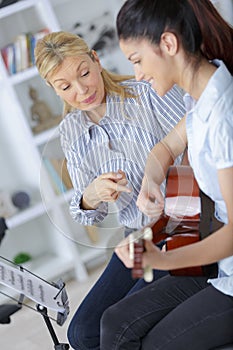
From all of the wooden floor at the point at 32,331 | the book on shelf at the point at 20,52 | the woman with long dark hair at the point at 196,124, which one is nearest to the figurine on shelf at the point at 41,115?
the book on shelf at the point at 20,52

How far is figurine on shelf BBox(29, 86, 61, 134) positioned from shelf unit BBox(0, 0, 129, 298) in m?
0.04

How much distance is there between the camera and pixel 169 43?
1.42 metres

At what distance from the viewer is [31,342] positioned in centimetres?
301

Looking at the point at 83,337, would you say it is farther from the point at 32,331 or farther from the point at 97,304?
the point at 32,331

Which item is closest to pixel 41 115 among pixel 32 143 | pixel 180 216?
pixel 32 143

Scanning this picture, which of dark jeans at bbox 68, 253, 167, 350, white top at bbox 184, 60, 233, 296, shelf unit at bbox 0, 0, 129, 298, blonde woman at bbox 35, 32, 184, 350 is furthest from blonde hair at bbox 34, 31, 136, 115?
shelf unit at bbox 0, 0, 129, 298

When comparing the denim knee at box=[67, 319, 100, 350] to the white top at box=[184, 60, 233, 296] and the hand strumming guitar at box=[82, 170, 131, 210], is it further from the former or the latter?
the white top at box=[184, 60, 233, 296]

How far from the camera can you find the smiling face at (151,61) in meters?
1.44

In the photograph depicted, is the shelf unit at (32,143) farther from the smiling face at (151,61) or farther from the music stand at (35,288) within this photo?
the smiling face at (151,61)

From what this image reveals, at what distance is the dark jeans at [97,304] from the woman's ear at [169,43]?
2.47 feet

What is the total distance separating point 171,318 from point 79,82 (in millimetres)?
642

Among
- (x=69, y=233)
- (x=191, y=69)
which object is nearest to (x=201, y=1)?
(x=191, y=69)

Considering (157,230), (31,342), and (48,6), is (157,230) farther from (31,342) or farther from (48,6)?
(48,6)

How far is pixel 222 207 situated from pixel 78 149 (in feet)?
1.28
